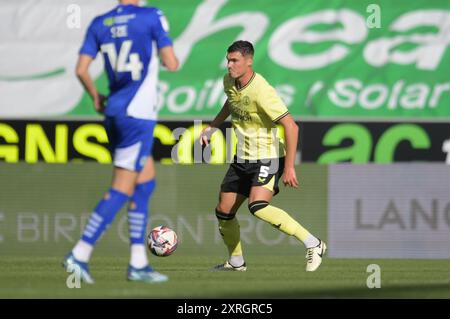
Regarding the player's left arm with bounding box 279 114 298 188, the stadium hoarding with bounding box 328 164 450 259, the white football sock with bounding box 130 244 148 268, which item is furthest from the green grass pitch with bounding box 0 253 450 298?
the stadium hoarding with bounding box 328 164 450 259

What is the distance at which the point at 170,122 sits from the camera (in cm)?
1446

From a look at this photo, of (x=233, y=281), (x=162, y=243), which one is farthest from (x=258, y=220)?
(x=233, y=281)

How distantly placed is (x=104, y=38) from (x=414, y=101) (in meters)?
8.70

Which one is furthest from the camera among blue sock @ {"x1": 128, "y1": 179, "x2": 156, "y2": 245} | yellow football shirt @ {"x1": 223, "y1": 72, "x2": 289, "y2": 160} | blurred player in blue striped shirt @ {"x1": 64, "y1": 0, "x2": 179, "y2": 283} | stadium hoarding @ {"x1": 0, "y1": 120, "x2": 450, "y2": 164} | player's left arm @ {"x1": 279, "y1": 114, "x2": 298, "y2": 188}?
stadium hoarding @ {"x1": 0, "y1": 120, "x2": 450, "y2": 164}

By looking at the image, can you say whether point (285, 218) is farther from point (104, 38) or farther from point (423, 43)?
point (423, 43)

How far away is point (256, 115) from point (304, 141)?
17.1 feet

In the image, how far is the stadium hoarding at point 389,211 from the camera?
530 inches

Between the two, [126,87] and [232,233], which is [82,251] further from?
[232,233]

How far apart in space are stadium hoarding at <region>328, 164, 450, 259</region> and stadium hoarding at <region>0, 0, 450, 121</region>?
1.69 meters

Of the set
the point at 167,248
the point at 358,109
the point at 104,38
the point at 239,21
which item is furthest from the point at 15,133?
the point at 104,38

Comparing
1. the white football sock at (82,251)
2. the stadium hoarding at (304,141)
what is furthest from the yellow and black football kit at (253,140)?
the stadium hoarding at (304,141)

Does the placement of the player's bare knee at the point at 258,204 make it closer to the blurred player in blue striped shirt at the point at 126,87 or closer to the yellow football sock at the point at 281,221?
the yellow football sock at the point at 281,221

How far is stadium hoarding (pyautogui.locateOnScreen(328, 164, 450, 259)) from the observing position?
44.2ft

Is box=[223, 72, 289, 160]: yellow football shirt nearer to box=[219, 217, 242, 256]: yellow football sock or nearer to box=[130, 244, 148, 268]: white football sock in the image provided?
box=[219, 217, 242, 256]: yellow football sock
